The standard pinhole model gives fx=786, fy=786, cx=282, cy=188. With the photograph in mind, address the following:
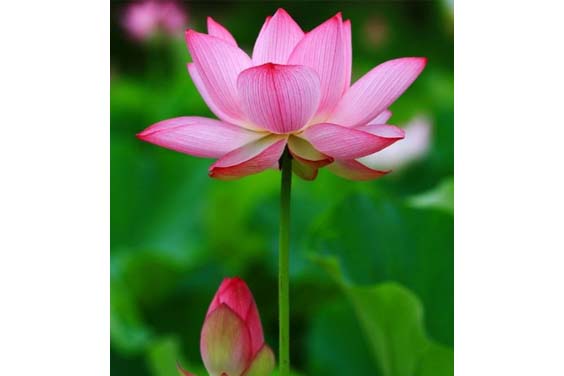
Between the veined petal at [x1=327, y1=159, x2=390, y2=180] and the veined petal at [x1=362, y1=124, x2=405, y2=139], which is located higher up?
the veined petal at [x1=362, y1=124, x2=405, y2=139]

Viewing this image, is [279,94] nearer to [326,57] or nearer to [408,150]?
[326,57]

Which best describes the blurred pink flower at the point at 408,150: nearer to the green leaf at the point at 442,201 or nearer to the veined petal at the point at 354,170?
the green leaf at the point at 442,201

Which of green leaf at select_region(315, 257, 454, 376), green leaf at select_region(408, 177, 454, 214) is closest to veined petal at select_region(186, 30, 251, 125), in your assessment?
green leaf at select_region(315, 257, 454, 376)

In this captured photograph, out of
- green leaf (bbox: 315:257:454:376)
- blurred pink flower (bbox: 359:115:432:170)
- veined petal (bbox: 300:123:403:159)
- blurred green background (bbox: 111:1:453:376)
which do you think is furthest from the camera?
blurred pink flower (bbox: 359:115:432:170)

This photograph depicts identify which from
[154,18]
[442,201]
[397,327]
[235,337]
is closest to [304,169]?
[235,337]

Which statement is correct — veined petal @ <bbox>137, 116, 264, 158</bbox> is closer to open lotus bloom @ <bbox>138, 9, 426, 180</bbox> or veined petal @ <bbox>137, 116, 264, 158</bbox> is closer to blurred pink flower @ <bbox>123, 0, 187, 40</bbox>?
open lotus bloom @ <bbox>138, 9, 426, 180</bbox>
